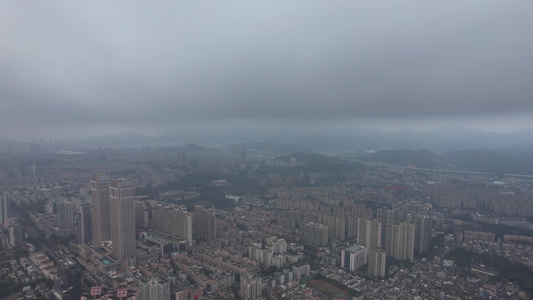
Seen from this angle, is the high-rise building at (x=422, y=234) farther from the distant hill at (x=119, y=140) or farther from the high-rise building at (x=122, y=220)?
the distant hill at (x=119, y=140)

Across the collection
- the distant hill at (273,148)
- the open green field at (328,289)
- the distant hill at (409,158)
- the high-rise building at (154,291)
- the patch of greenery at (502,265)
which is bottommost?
the open green field at (328,289)

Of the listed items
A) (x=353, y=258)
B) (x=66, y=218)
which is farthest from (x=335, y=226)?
(x=66, y=218)

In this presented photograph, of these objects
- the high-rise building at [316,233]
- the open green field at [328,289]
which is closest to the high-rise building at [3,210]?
the high-rise building at [316,233]

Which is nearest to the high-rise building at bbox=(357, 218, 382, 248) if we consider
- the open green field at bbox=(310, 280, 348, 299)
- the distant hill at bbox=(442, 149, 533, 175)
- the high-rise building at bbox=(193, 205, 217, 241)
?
the open green field at bbox=(310, 280, 348, 299)

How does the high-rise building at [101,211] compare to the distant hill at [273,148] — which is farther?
the distant hill at [273,148]

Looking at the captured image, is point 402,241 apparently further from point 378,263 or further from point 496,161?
point 496,161

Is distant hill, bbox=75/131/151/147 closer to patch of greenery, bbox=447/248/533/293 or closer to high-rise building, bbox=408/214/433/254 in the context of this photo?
A: high-rise building, bbox=408/214/433/254

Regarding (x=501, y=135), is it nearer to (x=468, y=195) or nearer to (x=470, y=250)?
(x=468, y=195)

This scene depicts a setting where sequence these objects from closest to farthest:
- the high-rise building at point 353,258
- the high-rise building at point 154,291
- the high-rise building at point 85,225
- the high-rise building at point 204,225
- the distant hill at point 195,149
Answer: the high-rise building at point 154,291 < the high-rise building at point 353,258 < the high-rise building at point 85,225 < the high-rise building at point 204,225 < the distant hill at point 195,149
